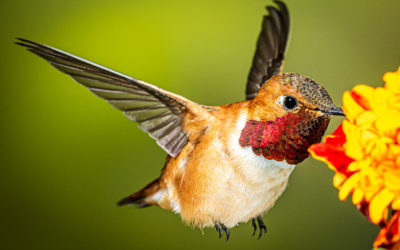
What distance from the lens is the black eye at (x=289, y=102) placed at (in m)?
0.46

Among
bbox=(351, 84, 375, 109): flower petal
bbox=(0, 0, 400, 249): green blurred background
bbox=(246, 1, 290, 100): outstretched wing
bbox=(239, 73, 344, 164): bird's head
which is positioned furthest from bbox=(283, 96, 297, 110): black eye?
bbox=(0, 0, 400, 249): green blurred background

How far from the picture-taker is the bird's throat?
→ 44 centimetres

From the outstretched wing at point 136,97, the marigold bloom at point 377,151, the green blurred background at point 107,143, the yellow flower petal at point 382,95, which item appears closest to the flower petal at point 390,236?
the marigold bloom at point 377,151

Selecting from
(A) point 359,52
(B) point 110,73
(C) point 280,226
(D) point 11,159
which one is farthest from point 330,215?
(D) point 11,159

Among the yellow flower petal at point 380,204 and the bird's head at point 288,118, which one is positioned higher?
the bird's head at point 288,118

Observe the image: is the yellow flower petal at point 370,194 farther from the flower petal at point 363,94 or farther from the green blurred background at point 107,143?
the green blurred background at point 107,143

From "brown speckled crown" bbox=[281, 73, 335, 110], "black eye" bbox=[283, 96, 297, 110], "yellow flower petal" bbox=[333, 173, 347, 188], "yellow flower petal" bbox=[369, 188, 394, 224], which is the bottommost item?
"yellow flower petal" bbox=[369, 188, 394, 224]

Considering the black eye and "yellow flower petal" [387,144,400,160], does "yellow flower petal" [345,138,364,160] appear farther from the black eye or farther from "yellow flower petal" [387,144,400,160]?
the black eye

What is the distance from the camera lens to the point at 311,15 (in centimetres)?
125

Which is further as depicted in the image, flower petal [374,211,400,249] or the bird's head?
the bird's head

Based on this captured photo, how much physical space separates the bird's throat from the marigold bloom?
0.31 ft

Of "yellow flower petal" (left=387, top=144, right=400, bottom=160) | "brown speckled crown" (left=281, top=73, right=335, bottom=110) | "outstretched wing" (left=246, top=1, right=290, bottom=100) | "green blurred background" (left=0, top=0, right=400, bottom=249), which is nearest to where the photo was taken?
"yellow flower petal" (left=387, top=144, right=400, bottom=160)

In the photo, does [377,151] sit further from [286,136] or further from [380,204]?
[286,136]

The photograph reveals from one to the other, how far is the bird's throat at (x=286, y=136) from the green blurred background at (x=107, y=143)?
60cm
